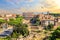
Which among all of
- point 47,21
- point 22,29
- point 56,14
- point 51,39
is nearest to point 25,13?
point 56,14

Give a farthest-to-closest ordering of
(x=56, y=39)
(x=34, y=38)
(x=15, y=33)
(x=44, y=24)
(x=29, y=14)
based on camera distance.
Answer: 1. (x=29, y=14)
2. (x=44, y=24)
3. (x=15, y=33)
4. (x=34, y=38)
5. (x=56, y=39)

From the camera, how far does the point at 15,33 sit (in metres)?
6.21

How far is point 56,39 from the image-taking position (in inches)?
209

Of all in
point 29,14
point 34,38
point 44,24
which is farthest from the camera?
point 29,14

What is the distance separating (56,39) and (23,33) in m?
1.44

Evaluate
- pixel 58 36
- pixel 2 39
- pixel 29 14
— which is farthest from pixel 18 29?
pixel 29 14

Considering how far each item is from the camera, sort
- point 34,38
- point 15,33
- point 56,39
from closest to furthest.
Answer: point 56,39 < point 34,38 < point 15,33

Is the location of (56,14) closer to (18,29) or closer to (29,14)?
(29,14)

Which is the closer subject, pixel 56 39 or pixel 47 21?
pixel 56 39

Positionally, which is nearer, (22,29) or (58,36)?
(58,36)

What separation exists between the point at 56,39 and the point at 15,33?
1.46 meters

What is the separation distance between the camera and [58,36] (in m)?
5.74

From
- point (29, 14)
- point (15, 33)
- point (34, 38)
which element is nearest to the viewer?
point (34, 38)

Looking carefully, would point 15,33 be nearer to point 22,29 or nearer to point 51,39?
point 22,29
